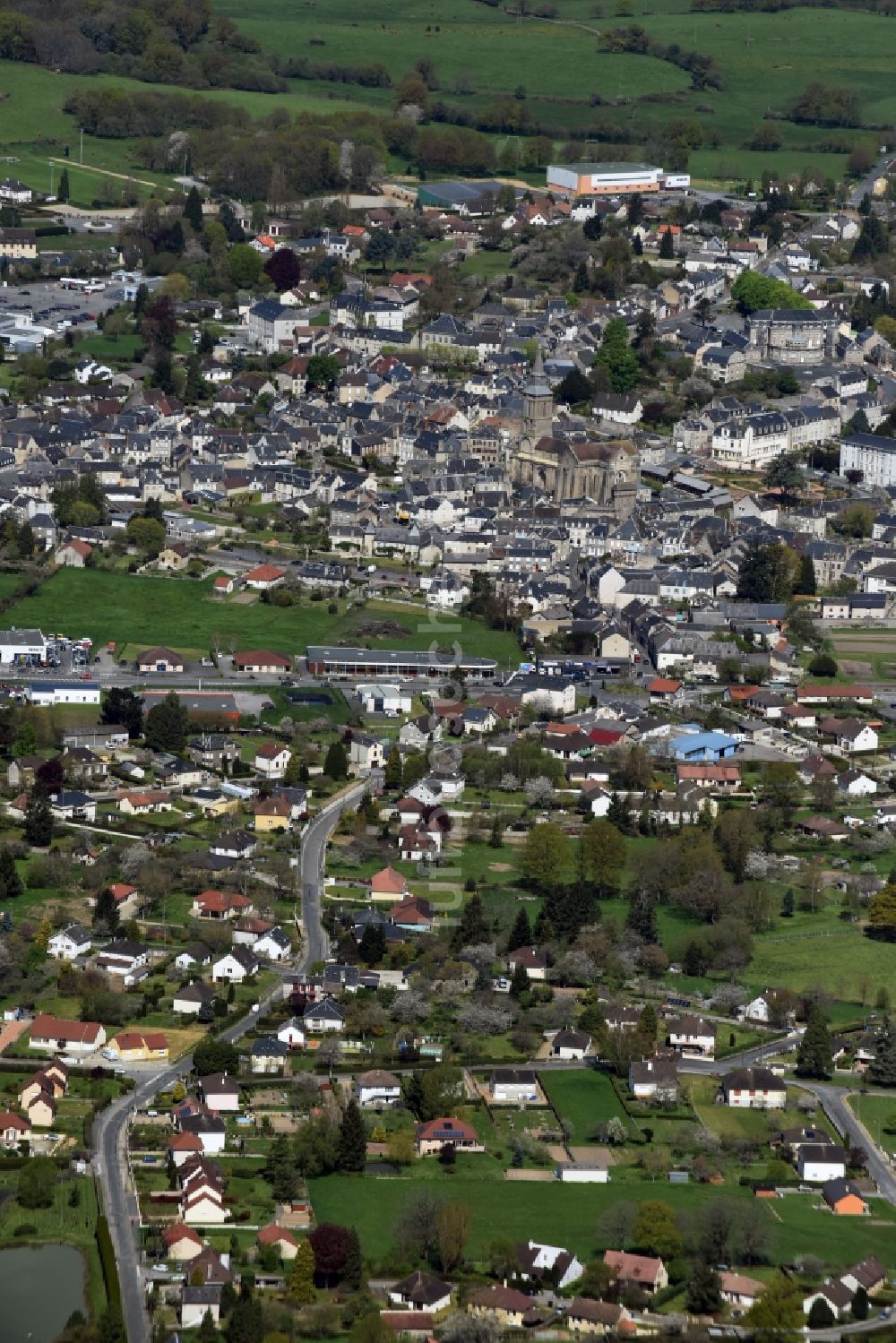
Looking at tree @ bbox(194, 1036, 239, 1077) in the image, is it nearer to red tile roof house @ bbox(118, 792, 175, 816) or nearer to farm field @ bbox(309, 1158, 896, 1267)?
farm field @ bbox(309, 1158, 896, 1267)

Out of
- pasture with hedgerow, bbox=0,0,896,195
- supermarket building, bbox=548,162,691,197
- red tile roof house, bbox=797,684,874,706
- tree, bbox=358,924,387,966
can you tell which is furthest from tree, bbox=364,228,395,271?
tree, bbox=358,924,387,966

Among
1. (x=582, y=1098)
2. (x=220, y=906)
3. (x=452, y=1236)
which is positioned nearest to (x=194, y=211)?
(x=220, y=906)

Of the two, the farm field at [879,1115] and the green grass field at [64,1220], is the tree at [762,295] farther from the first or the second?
the green grass field at [64,1220]

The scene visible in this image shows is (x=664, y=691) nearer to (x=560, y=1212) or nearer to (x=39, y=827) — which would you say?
(x=39, y=827)

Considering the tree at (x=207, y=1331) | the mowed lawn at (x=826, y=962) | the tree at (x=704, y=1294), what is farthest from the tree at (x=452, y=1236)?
the mowed lawn at (x=826, y=962)

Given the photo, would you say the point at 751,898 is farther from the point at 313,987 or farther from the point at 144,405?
the point at 144,405

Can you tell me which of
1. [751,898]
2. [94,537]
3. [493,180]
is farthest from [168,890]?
[493,180]
